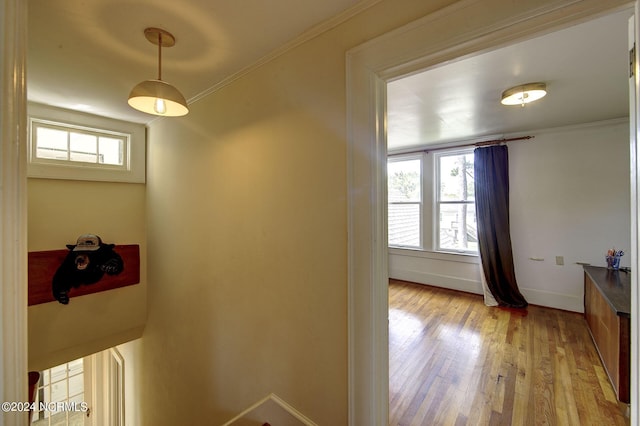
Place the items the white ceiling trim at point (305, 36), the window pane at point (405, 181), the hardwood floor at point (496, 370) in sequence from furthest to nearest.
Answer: the window pane at point (405, 181)
the hardwood floor at point (496, 370)
the white ceiling trim at point (305, 36)

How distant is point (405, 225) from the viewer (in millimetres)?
4879

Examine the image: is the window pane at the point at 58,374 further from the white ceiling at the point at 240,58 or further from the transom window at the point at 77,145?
the white ceiling at the point at 240,58

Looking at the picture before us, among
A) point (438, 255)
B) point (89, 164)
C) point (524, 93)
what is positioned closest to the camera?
point (524, 93)

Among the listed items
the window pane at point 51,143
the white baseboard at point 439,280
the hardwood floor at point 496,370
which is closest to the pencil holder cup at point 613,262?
the hardwood floor at point 496,370

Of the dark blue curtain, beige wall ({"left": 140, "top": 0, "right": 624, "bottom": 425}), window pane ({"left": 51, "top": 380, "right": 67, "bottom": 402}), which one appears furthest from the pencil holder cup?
window pane ({"left": 51, "top": 380, "right": 67, "bottom": 402})

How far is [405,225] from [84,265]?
4.86 metres

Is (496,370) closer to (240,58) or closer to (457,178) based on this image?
(457,178)

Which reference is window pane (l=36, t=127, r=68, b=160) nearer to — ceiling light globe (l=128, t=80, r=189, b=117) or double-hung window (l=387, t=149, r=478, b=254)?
ceiling light globe (l=128, t=80, r=189, b=117)

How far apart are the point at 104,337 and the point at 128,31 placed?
3300 mm

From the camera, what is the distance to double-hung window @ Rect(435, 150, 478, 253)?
4145mm

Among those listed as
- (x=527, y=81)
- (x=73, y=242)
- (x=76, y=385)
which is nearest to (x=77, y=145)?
(x=73, y=242)

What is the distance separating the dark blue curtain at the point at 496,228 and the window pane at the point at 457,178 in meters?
0.31

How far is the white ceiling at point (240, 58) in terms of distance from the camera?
4.07 ft

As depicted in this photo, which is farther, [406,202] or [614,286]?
[406,202]
